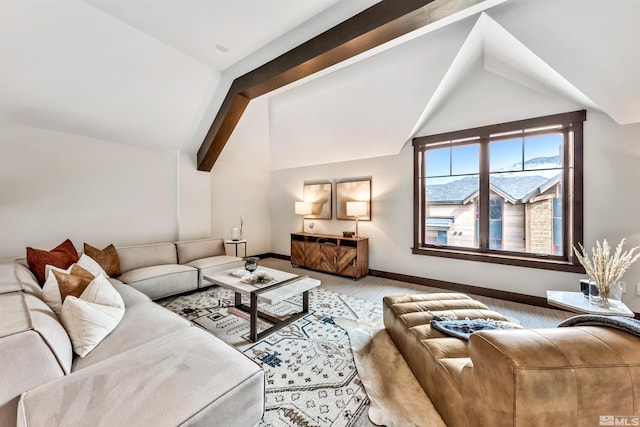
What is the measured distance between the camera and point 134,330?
67.4 inches

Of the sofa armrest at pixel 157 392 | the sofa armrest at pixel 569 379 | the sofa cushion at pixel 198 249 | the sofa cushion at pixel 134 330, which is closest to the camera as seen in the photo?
the sofa armrest at pixel 569 379

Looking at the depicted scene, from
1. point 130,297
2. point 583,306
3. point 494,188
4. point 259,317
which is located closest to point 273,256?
point 259,317

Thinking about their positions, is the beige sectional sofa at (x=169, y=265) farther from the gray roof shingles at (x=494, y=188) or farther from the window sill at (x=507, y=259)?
the gray roof shingles at (x=494, y=188)

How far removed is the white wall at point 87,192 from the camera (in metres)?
3.00

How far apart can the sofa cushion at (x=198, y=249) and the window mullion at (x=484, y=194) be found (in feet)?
14.2

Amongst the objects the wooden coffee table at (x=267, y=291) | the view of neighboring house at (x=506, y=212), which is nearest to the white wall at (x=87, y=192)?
the wooden coffee table at (x=267, y=291)

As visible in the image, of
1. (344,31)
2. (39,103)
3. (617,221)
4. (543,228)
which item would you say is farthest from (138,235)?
(617,221)

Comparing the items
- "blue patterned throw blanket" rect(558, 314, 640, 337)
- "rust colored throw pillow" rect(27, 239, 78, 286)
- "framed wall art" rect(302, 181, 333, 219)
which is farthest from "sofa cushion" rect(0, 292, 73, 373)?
"framed wall art" rect(302, 181, 333, 219)

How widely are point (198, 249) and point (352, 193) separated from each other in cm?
300

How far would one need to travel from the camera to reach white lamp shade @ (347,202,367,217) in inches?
174

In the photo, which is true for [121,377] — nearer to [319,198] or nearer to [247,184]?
[319,198]

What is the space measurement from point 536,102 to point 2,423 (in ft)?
16.9

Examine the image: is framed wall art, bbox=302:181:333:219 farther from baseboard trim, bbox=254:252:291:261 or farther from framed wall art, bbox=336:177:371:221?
baseboard trim, bbox=254:252:291:261

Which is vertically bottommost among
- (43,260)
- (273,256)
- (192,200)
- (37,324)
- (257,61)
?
(273,256)
